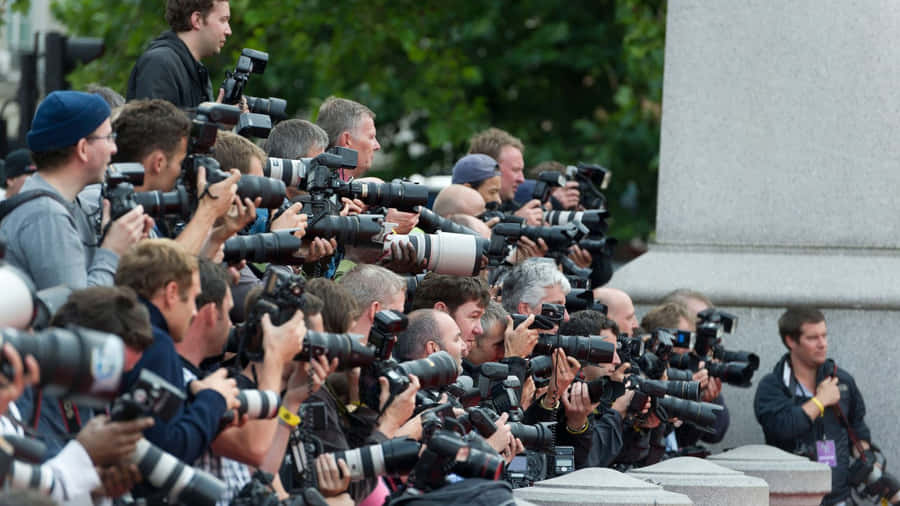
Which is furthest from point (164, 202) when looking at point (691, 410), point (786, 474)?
point (786, 474)

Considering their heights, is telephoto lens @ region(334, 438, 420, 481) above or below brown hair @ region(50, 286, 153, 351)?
below

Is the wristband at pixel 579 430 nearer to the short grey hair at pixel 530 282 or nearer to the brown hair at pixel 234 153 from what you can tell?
the short grey hair at pixel 530 282

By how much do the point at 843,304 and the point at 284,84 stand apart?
983 centimetres

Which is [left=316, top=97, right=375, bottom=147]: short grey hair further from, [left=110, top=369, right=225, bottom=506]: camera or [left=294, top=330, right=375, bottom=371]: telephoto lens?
[left=110, top=369, right=225, bottom=506]: camera

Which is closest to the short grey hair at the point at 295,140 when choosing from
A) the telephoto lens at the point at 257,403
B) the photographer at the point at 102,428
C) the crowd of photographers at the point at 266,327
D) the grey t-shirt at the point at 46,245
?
the crowd of photographers at the point at 266,327

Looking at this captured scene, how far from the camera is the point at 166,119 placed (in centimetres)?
570

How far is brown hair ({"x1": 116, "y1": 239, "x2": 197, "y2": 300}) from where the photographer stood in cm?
495

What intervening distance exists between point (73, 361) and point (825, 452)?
682 centimetres

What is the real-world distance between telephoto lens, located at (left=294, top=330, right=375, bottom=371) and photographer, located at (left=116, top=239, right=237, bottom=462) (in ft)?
1.12

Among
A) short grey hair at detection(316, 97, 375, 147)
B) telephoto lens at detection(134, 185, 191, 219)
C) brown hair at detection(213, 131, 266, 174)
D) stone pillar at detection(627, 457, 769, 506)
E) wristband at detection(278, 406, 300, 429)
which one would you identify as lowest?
stone pillar at detection(627, 457, 769, 506)

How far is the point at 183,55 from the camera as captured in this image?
23.2 ft

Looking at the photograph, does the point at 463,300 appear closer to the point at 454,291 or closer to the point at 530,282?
the point at 454,291

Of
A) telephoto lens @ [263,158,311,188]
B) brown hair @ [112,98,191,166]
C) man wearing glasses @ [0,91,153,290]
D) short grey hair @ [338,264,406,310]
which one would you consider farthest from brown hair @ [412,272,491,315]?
man wearing glasses @ [0,91,153,290]

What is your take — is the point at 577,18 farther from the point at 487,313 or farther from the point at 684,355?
the point at 487,313
